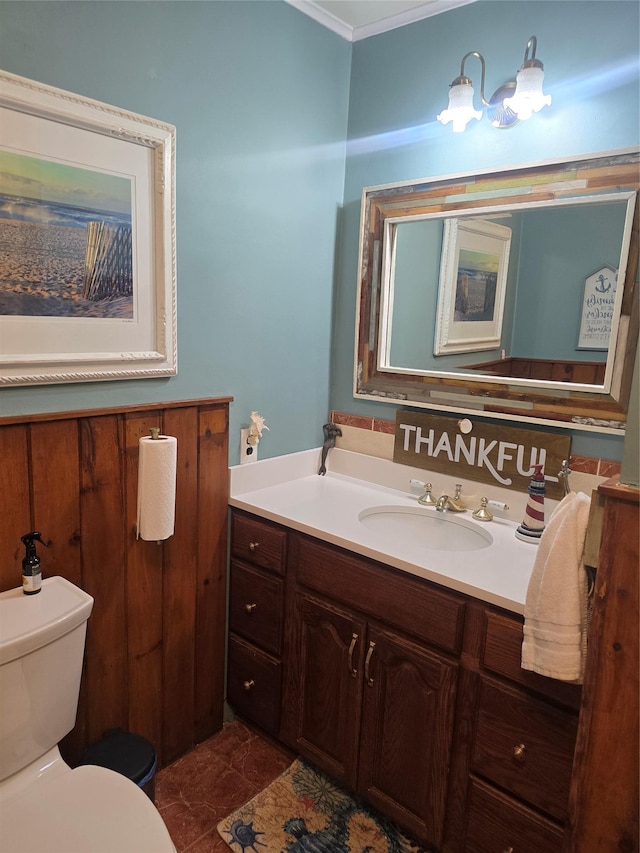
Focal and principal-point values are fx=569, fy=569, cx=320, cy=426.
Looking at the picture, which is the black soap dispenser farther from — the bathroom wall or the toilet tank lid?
the bathroom wall

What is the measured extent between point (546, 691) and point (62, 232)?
1539mm

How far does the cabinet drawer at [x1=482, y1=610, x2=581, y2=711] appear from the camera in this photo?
4.01 feet

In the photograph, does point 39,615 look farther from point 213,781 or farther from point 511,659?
point 511,659

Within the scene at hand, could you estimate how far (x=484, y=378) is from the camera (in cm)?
178

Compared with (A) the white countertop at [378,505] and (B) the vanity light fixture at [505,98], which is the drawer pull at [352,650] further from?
(B) the vanity light fixture at [505,98]

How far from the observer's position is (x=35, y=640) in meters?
1.24

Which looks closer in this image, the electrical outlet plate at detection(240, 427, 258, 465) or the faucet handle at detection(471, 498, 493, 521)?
the faucet handle at detection(471, 498, 493, 521)

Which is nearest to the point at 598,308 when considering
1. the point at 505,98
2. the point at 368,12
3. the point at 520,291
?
the point at 520,291

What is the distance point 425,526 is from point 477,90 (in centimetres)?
135

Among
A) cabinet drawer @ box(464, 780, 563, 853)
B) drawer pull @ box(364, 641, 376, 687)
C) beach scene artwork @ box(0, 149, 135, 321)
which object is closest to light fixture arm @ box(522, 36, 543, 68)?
beach scene artwork @ box(0, 149, 135, 321)

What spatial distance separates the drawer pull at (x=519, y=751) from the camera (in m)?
1.29

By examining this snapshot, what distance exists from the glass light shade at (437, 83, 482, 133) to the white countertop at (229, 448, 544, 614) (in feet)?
3.54

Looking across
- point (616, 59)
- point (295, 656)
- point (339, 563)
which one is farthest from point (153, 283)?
point (616, 59)

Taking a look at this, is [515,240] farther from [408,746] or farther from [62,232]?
[408,746]
